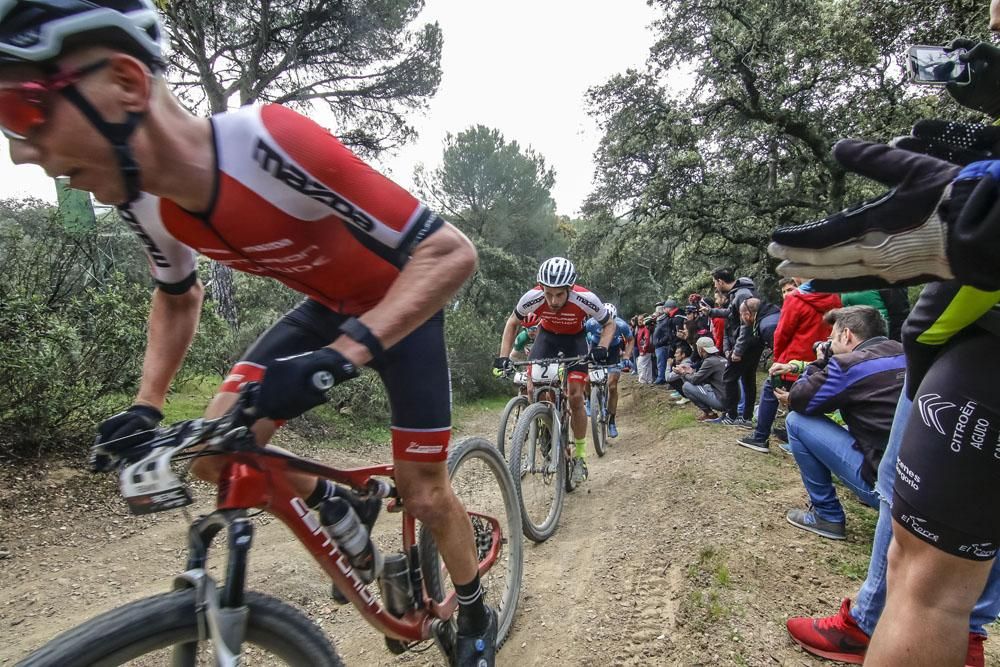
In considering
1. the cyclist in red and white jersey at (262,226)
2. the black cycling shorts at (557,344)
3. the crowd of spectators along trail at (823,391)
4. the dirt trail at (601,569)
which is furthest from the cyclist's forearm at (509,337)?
the cyclist in red and white jersey at (262,226)

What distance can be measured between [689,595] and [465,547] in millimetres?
1407

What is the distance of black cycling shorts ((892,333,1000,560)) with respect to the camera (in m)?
1.22

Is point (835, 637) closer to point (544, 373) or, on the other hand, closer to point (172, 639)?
point (172, 639)

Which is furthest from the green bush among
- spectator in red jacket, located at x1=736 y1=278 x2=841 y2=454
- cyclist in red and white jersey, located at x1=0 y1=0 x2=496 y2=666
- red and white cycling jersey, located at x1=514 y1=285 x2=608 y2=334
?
spectator in red jacket, located at x1=736 y1=278 x2=841 y2=454

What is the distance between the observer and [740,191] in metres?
17.1

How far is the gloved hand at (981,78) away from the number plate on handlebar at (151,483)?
6.99ft

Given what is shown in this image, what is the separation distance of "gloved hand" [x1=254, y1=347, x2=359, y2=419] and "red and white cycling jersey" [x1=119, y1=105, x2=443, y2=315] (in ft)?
1.56

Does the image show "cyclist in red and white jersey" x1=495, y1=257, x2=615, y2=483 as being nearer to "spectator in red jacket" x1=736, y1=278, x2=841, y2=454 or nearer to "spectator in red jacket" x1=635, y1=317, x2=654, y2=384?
"spectator in red jacket" x1=736, y1=278, x2=841, y2=454

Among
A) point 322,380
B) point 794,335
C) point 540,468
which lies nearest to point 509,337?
point 540,468

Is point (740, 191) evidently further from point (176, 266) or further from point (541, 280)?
point (176, 266)

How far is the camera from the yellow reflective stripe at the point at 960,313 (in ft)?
3.95

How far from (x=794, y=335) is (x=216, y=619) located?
6.06m

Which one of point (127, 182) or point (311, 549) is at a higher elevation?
point (127, 182)

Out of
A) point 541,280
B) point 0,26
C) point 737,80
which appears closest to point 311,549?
point 0,26
